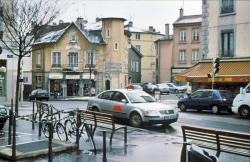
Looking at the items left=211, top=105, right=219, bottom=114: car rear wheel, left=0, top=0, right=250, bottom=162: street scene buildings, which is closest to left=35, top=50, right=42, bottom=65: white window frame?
left=0, top=0, right=250, bottom=162: street scene buildings

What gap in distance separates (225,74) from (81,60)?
31.5 m

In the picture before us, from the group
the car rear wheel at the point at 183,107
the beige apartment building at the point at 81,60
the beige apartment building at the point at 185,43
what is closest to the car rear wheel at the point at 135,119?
the car rear wheel at the point at 183,107

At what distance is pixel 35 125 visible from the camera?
52.7 feet

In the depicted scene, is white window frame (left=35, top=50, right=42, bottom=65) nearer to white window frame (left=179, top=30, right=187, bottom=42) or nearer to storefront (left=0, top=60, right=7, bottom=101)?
white window frame (left=179, top=30, right=187, bottom=42)

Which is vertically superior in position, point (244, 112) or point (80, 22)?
point (80, 22)

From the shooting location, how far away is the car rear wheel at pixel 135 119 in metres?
16.4

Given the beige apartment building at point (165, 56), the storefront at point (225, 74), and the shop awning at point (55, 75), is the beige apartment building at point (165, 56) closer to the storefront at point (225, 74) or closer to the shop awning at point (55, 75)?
the shop awning at point (55, 75)

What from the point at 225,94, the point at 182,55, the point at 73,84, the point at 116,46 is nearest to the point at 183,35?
the point at 182,55

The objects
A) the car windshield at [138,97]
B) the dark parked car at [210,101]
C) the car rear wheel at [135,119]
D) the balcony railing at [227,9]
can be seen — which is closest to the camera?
the car rear wheel at [135,119]

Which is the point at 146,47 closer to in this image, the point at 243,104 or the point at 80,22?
the point at 80,22

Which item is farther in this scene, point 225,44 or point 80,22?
point 80,22

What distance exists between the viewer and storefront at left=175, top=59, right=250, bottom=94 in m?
28.5

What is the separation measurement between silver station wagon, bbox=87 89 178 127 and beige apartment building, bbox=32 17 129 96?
38.8 metres

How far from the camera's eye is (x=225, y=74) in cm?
2933
